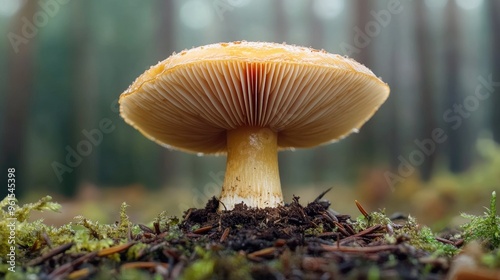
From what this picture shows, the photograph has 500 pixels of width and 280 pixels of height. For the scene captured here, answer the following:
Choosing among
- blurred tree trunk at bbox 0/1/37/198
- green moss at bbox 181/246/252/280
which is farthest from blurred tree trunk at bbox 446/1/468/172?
blurred tree trunk at bbox 0/1/37/198

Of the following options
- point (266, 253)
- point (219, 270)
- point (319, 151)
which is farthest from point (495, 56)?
point (319, 151)

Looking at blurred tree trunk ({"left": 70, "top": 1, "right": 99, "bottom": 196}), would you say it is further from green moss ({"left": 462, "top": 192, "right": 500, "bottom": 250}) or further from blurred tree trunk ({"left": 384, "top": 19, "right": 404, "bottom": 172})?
green moss ({"left": 462, "top": 192, "right": 500, "bottom": 250})

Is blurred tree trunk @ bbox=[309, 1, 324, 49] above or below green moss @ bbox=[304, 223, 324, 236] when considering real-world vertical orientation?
above

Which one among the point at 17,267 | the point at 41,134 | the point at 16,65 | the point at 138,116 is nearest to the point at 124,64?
the point at 41,134

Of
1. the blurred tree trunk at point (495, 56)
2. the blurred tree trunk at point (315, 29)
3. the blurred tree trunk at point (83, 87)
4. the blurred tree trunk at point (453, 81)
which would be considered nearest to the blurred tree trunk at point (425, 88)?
the blurred tree trunk at point (495, 56)

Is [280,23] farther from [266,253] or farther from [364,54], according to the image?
[266,253]

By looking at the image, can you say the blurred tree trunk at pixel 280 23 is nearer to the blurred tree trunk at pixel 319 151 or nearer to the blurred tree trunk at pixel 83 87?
the blurred tree trunk at pixel 319 151

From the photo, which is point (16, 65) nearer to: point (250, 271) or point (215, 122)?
point (215, 122)
